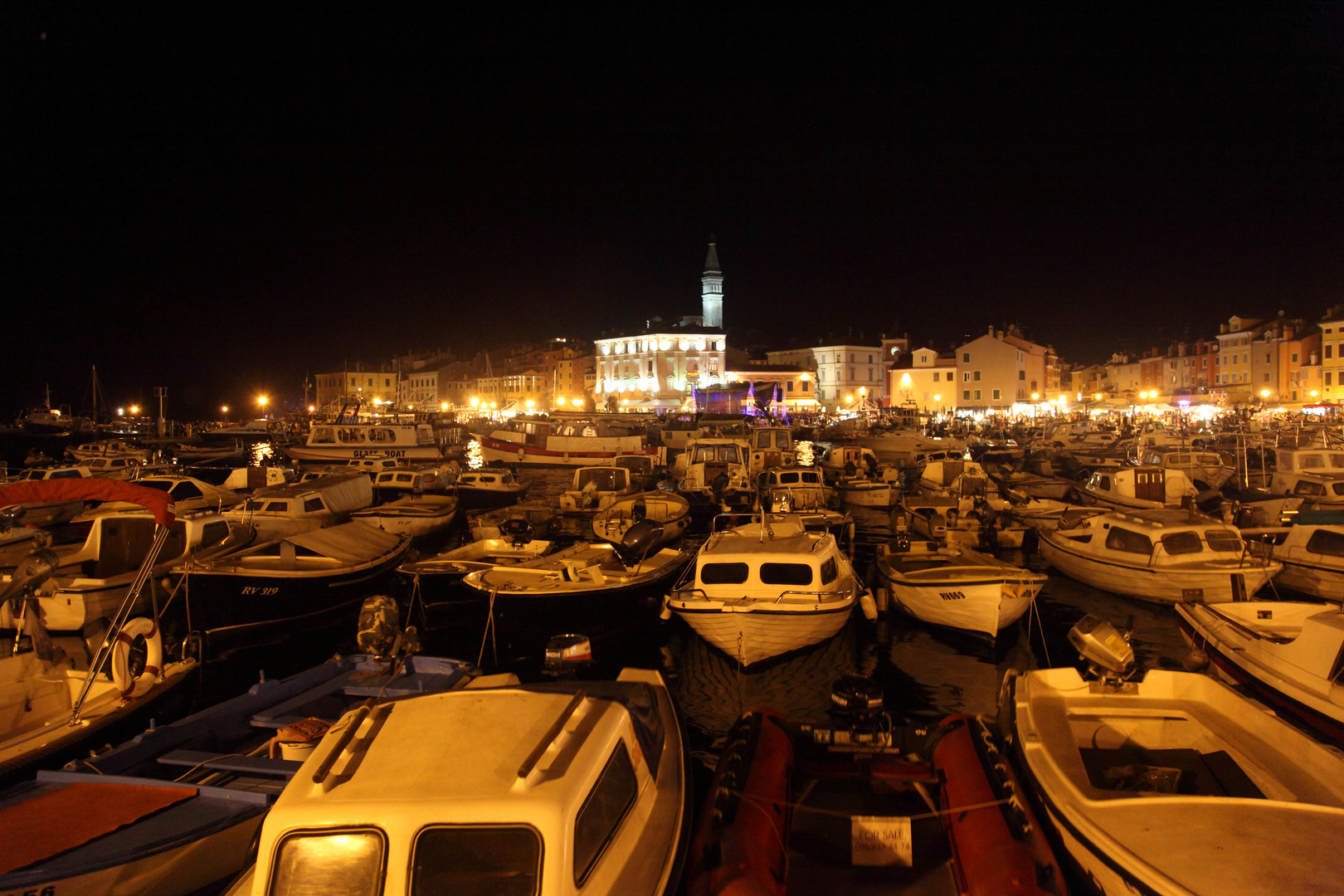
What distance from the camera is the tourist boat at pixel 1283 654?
A: 6734 millimetres

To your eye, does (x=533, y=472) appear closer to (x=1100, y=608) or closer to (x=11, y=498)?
(x=1100, y=608)

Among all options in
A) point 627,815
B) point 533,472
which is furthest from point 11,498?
point 533,472

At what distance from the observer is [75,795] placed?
5.46 metres

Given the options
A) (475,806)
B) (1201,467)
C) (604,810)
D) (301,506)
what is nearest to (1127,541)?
(604,810)

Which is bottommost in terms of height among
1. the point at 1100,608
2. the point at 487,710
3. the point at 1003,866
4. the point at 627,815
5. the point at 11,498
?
the point at 1100,608

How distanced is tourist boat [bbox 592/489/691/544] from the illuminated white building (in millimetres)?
73327

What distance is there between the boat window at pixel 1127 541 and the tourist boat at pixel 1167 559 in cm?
2

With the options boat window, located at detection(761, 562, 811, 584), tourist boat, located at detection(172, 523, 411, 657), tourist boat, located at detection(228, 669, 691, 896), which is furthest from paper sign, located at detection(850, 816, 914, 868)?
tourist boat, located at detection(172, 523, 411, 657)

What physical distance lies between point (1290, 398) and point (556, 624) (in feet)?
264

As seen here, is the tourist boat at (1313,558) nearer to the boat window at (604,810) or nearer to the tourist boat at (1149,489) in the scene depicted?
the tourist boat at (1149,489)

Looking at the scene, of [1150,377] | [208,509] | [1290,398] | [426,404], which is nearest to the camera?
[208,509]

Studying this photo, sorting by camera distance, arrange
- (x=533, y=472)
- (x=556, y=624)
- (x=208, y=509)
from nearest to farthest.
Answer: (x=556, y=624) → (x=208, y=509) → (x=533, y=472)

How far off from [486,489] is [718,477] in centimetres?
896

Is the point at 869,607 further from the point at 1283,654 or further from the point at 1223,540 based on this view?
the point at 1223,540
